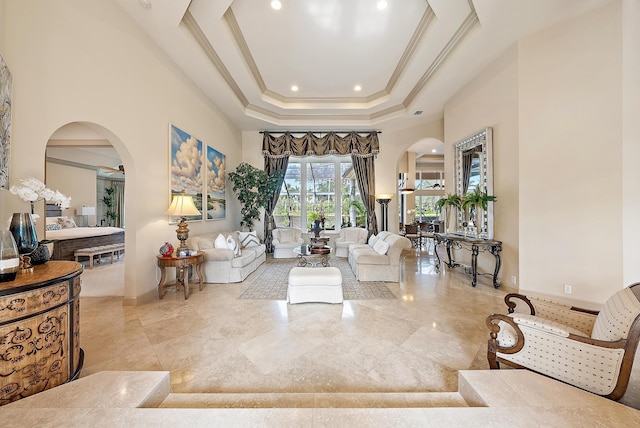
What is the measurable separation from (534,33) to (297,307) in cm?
524

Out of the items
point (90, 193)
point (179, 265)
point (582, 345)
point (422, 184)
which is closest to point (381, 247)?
point (582, 345)

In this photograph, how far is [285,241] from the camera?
6.85m

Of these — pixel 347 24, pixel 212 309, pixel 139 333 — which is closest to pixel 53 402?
pixel 139 333

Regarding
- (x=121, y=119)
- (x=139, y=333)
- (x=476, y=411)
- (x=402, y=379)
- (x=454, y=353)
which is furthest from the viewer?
(x=121, y=119)

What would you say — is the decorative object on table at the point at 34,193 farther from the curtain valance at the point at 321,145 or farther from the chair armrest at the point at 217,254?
the curtain valance at the point at 321,145

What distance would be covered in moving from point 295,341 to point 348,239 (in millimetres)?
4607

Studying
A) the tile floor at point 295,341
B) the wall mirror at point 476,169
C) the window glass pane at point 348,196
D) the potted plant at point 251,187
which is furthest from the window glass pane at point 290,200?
the wall mirror at point 476,169

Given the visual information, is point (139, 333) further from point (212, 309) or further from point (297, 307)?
point (297, 307)

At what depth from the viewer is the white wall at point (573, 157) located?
3.08 metres

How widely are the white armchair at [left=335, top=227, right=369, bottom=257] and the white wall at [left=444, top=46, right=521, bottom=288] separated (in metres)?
2.81

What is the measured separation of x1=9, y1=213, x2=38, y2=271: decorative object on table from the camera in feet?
5.50

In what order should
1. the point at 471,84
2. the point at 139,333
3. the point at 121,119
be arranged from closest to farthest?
the point at 139,333
the point at 121,119
the point at 471,84

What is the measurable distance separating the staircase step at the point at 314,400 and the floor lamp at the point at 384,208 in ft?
17.9

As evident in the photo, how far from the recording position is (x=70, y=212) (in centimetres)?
809
